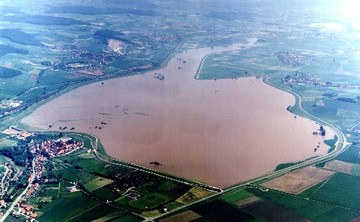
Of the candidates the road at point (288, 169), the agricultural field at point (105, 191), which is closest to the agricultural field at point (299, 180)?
the road at point (288, 169)

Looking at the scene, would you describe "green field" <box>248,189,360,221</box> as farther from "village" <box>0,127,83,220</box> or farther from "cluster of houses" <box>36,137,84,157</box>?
"cluster of houses" <box>36,137,84,157</box>

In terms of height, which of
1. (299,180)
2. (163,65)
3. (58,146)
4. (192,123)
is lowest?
(58,146)

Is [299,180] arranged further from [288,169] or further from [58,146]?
[58,146]

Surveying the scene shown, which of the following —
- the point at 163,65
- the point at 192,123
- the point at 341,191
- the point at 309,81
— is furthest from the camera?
the point at 163,65

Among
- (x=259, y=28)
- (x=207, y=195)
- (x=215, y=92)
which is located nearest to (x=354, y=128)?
(x=215, y=92)

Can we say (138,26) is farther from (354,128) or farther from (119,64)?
(354,128)

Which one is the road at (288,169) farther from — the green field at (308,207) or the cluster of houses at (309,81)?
the cluster of houses at (309,81)

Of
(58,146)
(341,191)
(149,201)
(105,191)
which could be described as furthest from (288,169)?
(58,146)

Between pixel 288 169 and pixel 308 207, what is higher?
pixel 288 169

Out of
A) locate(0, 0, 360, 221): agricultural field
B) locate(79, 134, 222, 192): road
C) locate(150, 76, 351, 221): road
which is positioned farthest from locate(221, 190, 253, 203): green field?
locate(79, 134, 222, 192): road
